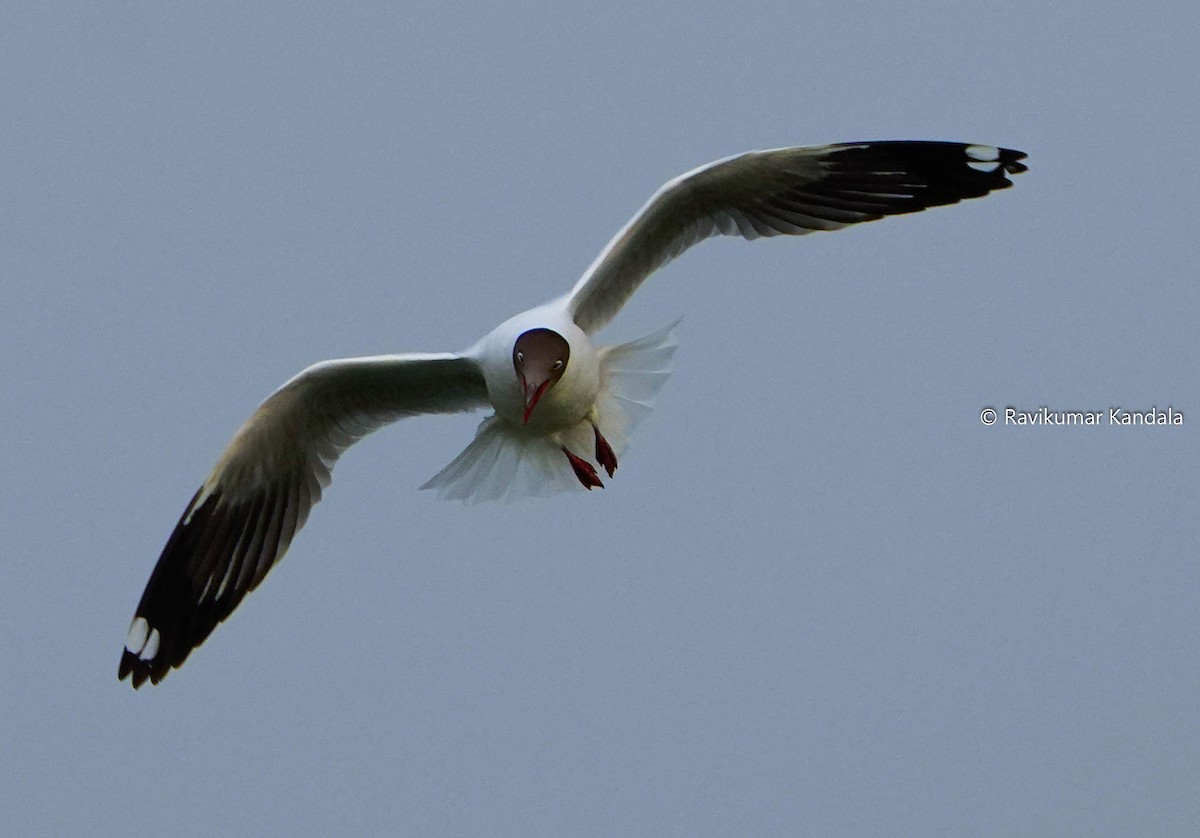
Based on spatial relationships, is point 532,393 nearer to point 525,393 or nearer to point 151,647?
point 525,393

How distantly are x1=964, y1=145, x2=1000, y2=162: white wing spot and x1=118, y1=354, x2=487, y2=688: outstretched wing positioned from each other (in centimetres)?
206

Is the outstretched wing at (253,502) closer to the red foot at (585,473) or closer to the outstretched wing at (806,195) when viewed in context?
the red foot at (585,473)

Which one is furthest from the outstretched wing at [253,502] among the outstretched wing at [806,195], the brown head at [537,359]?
the outstretched wing at [806,195]

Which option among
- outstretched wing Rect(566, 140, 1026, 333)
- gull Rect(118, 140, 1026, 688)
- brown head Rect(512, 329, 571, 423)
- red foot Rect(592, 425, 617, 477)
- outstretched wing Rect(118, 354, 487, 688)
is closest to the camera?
brown head Rect(512, 329, 571, 423)

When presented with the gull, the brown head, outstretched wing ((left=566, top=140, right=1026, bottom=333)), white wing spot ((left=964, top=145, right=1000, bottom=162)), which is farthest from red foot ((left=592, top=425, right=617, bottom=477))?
white wing spot ((left=964, top=145, right=1000, bottom=162))

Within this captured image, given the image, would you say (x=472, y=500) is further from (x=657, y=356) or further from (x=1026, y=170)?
(x=1026, y=170)

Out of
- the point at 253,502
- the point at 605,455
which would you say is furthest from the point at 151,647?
the point at 605,455

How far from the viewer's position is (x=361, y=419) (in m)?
6.84

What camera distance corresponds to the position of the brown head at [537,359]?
5965mm

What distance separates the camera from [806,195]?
21.5 feet

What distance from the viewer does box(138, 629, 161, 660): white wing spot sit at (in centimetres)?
672

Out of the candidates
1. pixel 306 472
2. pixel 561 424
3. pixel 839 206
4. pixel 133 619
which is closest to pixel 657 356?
pixel 561 424

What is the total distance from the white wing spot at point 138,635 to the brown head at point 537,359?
189 centimetres

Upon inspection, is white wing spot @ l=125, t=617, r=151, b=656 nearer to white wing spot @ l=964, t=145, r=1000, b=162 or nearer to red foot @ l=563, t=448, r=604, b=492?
red foot @ l=563, t=448, r=604, b=492
